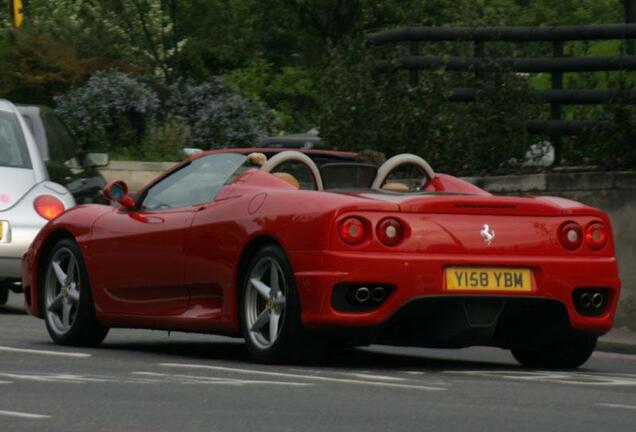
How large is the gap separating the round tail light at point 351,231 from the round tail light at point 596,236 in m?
1.32

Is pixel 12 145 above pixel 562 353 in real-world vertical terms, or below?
above

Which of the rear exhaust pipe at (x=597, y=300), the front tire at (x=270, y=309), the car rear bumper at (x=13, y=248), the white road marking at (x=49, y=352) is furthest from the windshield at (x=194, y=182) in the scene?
the car rear bumper at (x=13, y=248)

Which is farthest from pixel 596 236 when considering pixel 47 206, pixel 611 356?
pixel 47 206

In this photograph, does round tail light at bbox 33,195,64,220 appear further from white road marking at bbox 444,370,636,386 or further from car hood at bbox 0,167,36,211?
white road marking at bbox 444,370,636,386

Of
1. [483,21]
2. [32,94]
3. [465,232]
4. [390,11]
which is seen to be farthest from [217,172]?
[390,11]

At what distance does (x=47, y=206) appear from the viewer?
1641 cm

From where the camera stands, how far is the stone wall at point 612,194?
50.1 ft

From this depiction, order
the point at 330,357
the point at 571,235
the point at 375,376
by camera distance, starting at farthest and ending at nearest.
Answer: the point at 330,357 → the point at 571,235 → the point at 375,376

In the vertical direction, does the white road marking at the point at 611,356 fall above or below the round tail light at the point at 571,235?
below

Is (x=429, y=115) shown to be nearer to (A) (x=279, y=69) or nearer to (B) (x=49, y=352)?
(B) (x=49, y=352)

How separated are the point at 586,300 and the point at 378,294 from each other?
4.02 feet

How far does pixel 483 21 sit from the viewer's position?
18.8 meters

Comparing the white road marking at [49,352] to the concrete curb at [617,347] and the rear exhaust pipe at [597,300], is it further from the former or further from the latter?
the concrete curb at [617,347]

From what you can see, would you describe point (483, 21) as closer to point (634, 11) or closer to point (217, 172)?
point (634, 11)
